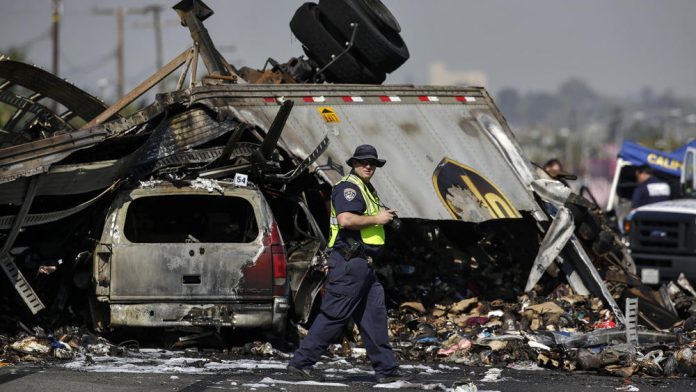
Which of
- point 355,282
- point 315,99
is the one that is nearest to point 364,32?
point 315,99

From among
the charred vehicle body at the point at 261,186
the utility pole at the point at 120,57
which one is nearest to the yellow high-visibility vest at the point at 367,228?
the charred vehicle body at the point at 261,186

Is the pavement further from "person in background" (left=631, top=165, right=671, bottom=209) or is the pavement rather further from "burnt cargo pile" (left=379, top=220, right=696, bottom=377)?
"person in background" (left=631, top=165, right=671, bottom=209)

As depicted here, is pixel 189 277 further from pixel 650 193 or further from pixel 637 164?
pixel 637 164

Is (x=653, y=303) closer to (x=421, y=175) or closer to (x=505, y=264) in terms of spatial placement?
(x=505, y=264)

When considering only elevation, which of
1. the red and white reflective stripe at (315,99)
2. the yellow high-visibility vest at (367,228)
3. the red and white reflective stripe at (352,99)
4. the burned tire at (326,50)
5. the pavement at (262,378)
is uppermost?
the burned tire at (326,50)

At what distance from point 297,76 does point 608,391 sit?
6.02 m

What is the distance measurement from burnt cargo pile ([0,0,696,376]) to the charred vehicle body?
2 centimetres

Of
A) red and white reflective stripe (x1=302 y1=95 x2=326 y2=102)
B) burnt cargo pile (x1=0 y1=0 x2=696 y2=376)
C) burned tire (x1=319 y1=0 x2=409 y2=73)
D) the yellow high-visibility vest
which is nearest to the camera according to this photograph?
the yellow high-visibility vest

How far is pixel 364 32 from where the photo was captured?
12562 millimetres

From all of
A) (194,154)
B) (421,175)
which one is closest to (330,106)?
(421,175)

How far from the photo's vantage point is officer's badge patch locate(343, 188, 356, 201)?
799cm

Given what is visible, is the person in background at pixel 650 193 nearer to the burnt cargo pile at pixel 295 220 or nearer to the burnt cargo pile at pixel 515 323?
the burnt cargo pile at pixel 515 323

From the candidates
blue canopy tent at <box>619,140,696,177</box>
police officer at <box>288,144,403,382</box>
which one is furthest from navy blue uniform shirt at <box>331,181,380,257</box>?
blue canopy tent at <box>619,140,696,177</box>

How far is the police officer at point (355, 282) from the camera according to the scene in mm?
7969
